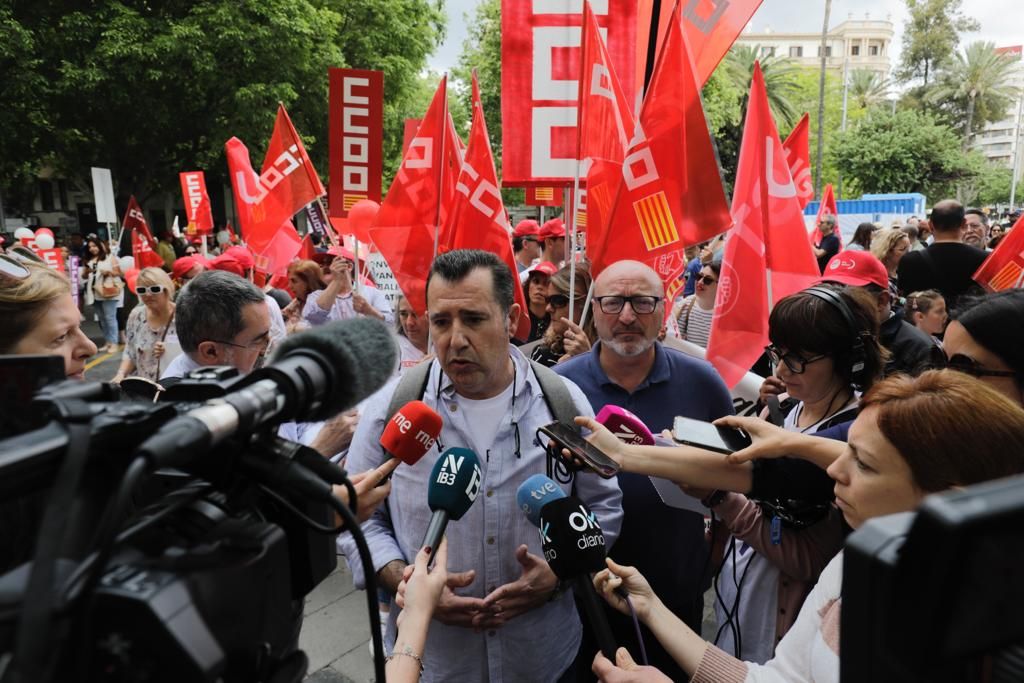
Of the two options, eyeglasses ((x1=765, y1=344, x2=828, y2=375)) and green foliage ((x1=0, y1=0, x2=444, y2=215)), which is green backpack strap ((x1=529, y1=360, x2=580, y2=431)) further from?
green foliage ((x1=0, y1=0, x2=444, y2=215))

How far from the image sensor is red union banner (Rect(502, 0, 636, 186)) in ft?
15.0

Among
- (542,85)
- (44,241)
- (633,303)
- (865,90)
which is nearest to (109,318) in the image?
(44,241)

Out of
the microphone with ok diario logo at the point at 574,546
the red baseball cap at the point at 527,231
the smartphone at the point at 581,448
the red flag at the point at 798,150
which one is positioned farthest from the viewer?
the red baseball cap at the point at 527,231

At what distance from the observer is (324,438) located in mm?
2896

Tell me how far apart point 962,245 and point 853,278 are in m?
1.93

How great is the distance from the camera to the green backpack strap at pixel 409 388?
2.30 m

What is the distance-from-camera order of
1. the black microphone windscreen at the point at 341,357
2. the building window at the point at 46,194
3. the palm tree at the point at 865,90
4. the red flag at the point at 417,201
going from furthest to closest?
the palm tree at the point at 865,90 < the building window at the point at 46,194 < the red flag at the point at 417,201 < the black microphone windscreen at the point at 341,357

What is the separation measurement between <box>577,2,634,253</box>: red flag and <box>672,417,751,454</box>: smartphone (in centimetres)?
203

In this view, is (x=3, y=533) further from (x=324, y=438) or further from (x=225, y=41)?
(x=225, y=41)

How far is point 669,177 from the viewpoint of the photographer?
3.78 m

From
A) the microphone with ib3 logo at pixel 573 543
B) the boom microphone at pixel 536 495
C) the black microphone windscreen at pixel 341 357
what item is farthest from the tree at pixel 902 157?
the black microphone windscreen at pixel 341 357

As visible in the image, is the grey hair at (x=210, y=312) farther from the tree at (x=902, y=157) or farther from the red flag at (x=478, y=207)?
the tree at (x=902, y=157)

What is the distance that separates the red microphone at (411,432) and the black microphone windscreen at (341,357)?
0.94 m

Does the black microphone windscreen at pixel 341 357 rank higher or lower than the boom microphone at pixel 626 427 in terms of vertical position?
higher
